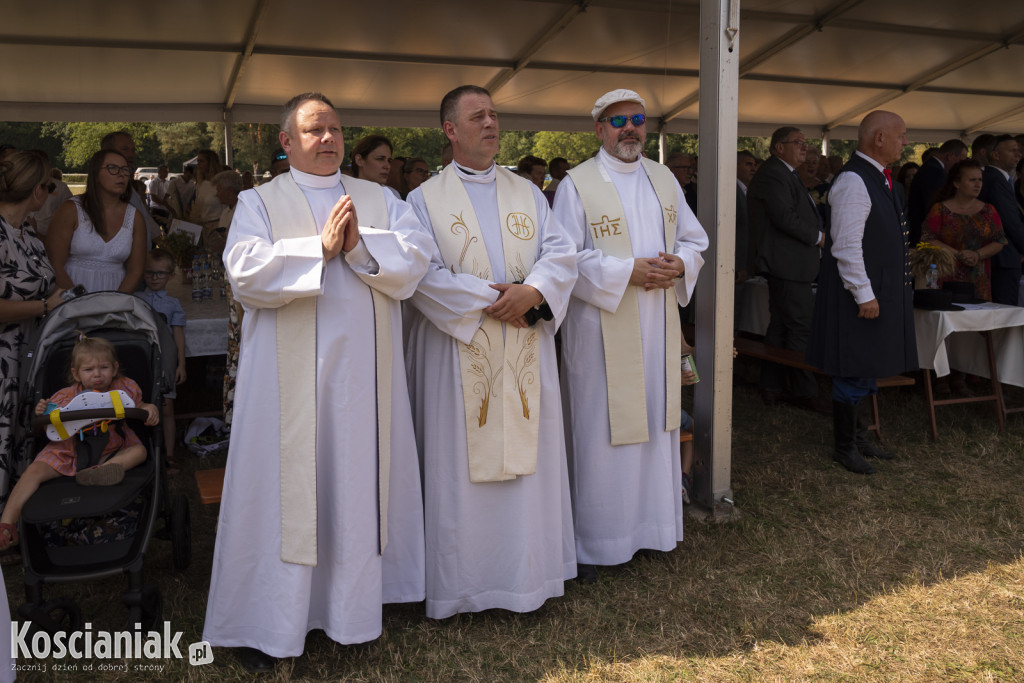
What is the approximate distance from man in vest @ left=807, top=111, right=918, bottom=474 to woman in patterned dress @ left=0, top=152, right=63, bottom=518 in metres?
4.18

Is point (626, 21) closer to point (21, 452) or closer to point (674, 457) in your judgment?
point (674, 457)

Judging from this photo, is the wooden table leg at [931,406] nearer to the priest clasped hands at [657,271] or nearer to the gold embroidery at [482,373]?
the priest clasped hands at [657,271]

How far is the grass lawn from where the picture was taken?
310 centimetres

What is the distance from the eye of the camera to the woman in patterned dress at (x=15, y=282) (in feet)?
13.2

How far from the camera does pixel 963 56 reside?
10414 mm

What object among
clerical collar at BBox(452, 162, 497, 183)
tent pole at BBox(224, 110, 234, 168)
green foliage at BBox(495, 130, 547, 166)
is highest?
green foliage at BBox(495, 130, 547, 166)

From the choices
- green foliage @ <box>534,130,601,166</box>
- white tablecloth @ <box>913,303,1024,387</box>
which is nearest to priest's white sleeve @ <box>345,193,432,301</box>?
white tablecloth @ <box>913,303,1024,387</box>

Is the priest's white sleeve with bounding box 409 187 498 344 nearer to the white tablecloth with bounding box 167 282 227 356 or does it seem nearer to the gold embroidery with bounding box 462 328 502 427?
the gold embroidery with bounding box 462 328 502 427

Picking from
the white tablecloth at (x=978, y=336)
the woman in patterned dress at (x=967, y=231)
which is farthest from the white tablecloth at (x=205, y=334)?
the woman in patterned dress at (x=967, y=231)

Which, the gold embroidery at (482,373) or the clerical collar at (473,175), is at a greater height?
the clerical collar at (473,175)

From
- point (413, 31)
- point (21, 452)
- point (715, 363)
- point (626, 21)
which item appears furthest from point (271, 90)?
point (715, 363)

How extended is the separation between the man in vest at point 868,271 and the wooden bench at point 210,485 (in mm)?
3489

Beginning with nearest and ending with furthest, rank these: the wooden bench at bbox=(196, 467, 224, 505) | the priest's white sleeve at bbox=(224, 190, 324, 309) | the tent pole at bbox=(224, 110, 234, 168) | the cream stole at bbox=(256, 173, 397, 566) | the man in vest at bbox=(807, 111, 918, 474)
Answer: the priest's white sleeve at bbox=(224, 190, 324, 309), the cream stole at bbox=(256, 173, 397, 566), the wooden bench at bbox=(196, 467, 224, 505), the man in vest at bbox=(807, 111, 918, 474), the tent pole at bbox=(224, 110, 234, 168)

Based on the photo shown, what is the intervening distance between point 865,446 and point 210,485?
3932 mm
